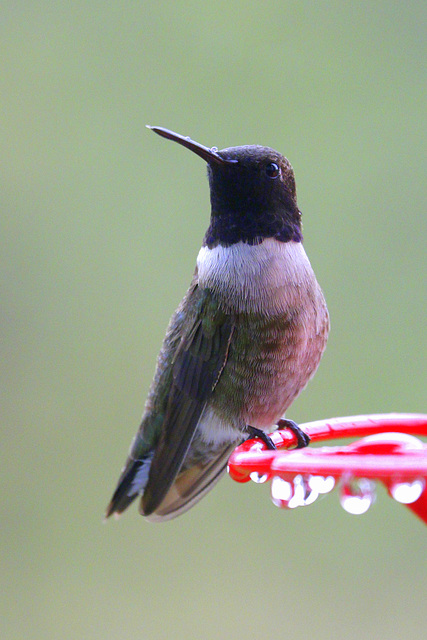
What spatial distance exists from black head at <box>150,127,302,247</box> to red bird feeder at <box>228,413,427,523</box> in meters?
1.00

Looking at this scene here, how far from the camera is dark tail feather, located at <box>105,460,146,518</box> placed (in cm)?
278

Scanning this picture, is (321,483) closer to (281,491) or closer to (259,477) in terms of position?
(281,491)

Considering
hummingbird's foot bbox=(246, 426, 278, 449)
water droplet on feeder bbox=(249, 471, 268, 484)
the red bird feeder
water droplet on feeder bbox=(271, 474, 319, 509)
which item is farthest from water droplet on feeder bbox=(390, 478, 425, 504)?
hummingbird's foot bbox=(246, 426, 278, 449)

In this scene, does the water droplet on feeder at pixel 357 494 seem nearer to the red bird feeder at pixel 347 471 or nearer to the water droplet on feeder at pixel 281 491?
the red bird feeder at pixel 347 471

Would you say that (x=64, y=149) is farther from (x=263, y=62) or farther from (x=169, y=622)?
(x=169, y=622)

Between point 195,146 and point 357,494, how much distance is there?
1269 mm

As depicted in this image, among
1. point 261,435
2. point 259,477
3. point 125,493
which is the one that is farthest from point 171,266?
point 259,477

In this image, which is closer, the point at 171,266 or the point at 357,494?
the point at 357,494

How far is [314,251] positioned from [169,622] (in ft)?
6.87

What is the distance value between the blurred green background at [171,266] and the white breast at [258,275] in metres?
1.87

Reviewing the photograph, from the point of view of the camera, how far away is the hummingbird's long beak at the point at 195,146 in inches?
82.6

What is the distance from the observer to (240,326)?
2.40 m

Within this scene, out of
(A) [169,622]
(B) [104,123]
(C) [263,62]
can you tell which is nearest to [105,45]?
(B) [104,123]

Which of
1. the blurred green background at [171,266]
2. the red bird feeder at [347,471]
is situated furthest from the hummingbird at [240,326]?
the blurred green background at [171,266]
